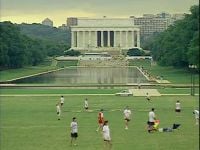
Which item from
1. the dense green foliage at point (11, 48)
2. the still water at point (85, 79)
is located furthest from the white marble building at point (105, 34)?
the still water at point (85, 79)

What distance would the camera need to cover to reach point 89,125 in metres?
25.3

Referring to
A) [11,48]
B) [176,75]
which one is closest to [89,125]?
[176,75]

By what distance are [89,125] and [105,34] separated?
165311mm

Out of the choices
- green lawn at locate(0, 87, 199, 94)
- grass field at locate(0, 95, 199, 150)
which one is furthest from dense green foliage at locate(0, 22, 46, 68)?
grass field at locate(0, 95, 199, 150)

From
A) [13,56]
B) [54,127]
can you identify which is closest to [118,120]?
[54,127]

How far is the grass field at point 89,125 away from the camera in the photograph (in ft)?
65.3

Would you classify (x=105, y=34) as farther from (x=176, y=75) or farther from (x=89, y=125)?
(x=89, y=125)

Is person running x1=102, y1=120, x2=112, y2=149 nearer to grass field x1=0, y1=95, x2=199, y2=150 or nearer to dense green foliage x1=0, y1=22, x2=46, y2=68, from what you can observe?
grass field x1=0, y1=95, x2=199, y2=150

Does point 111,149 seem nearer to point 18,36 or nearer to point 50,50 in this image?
point 18,36

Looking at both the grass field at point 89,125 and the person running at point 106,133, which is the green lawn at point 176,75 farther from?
the person running at point 106,133

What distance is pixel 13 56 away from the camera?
3595 inches

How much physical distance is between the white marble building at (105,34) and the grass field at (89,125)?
14954cm

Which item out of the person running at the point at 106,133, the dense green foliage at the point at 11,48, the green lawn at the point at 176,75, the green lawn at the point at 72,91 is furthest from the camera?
the dense green foliage at the point at 11,48

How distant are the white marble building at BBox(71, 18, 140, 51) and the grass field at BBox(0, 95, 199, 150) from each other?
5887 inches
